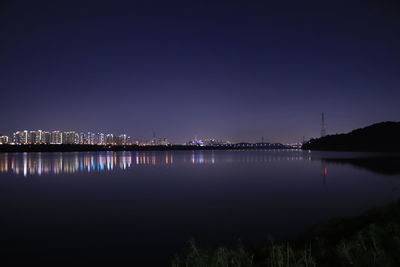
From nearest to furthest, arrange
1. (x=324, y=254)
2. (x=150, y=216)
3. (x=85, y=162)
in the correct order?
(x=324, y=254) → (x=150, y=216) → (x=85, y=162)

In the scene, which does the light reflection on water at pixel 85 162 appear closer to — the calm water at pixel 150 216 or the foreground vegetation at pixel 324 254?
the calm water at pixel 150 216

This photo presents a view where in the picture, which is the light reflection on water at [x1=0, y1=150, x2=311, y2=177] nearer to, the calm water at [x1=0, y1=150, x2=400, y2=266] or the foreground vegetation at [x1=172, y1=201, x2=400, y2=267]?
the calm water at [x1=0, y1=150, x2=400, y2=266]

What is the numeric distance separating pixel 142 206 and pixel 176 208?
242 cm

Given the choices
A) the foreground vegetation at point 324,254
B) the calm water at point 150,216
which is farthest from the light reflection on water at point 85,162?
the foreground vegetation at point 324,254

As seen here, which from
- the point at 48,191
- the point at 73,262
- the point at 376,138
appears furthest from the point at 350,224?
the point at 376,138

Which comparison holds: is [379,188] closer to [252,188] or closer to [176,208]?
[252,188]

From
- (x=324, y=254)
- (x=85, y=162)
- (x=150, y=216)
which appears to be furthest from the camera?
(x=85, y=162)

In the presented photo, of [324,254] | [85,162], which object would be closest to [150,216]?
[324,254]

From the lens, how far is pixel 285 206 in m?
20.6

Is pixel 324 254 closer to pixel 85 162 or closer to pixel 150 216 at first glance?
pixel 150 216

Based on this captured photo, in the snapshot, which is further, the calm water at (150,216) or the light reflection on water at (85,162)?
the light reflection on water at (85,162)

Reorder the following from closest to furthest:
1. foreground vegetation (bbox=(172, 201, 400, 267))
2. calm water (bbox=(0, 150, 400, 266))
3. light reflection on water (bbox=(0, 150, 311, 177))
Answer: foreground vegetation (bbox=(172, 201, 400, 267))
calm water (bbox=(0, 150, 400, 266))
light reflection on water (bbox=(0, 150, 311, 177))

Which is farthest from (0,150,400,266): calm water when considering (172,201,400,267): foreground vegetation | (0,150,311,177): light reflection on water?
(0,150,311,177): light reflection on water

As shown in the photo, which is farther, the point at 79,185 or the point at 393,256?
the point at 79,185
